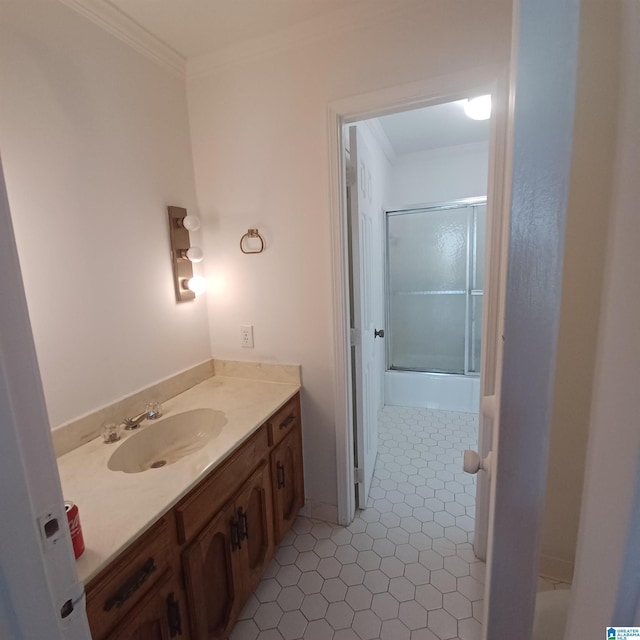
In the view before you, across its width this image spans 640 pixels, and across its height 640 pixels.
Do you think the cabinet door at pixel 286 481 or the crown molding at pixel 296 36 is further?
the cabinet door at pixel 286 481

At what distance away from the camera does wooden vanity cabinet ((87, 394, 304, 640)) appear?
0.80 metres

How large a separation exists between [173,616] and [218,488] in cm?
34

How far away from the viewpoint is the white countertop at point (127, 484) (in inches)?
30.9

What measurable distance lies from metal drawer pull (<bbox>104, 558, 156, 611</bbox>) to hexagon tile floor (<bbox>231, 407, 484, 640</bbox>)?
28.8 inches

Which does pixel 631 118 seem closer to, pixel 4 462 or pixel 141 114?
pixel 4 462

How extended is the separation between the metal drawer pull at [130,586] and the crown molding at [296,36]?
199 cm

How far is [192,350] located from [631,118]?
5.92 feet

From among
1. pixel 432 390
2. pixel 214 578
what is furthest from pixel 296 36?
pixel 432 390

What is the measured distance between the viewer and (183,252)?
5.51ft

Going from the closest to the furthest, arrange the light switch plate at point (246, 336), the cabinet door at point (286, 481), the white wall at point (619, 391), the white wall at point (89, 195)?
the white wall at point (619, 391)
the white wall at point (89, 195)
the cabinet door at point (286, 481)
the light switch plate at point (246, 336)

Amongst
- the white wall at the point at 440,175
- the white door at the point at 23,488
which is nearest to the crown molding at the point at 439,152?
the white wall at the point at 440,175

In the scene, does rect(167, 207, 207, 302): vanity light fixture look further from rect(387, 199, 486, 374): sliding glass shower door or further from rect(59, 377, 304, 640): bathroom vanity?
rect(387, 199, 486, 374): sliding glass shower door

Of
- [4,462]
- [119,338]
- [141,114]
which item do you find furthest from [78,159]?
[4,462]

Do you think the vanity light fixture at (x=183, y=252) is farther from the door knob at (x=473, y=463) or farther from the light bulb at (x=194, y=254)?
the door knob at (x=473, y=463)
